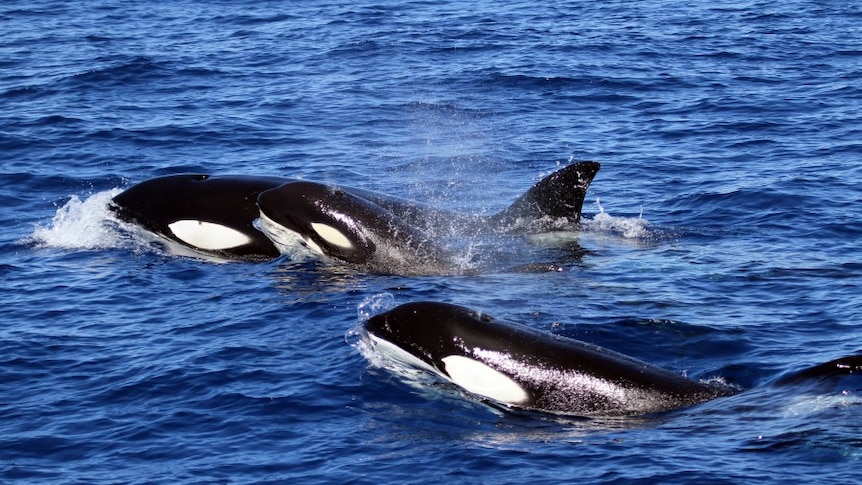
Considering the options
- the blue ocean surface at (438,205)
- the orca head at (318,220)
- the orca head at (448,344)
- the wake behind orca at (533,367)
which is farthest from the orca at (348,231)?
the wake behind orca at (533,367)

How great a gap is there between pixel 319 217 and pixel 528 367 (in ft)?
19.0

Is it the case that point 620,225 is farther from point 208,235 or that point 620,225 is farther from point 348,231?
point 208,235

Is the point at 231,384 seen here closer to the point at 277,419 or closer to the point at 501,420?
the point at 277,419

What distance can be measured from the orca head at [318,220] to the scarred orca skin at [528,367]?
438 centimetres

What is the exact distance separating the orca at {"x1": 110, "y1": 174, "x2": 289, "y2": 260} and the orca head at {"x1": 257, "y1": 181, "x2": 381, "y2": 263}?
94 cm

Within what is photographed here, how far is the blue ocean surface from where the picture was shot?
11.8 metres

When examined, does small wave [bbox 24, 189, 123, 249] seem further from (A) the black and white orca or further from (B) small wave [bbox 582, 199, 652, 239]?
(B) small wave [bbox 582, 199, 652, 239]

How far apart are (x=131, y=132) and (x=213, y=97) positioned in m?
3.62

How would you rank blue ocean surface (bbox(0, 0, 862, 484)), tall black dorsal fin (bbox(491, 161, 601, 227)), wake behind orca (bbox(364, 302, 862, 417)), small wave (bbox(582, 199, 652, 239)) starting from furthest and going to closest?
small wave (bbox(582, 199, 652, 239)) → tall black dorsal fin (bbox(491, 161, 601, 227)) → wake behind orca (bbox(364, 302, 862, 417)) → blue ocean surface (bbox(0, 0, 862, 484))

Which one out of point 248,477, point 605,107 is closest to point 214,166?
point 605,107

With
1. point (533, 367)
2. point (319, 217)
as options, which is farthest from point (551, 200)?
point (533, 367)

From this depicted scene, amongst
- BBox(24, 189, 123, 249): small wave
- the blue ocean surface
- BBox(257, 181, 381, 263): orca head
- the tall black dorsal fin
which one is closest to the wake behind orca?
the blue ocean surface

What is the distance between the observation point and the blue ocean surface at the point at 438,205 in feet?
38.7

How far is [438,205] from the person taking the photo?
21438mm
